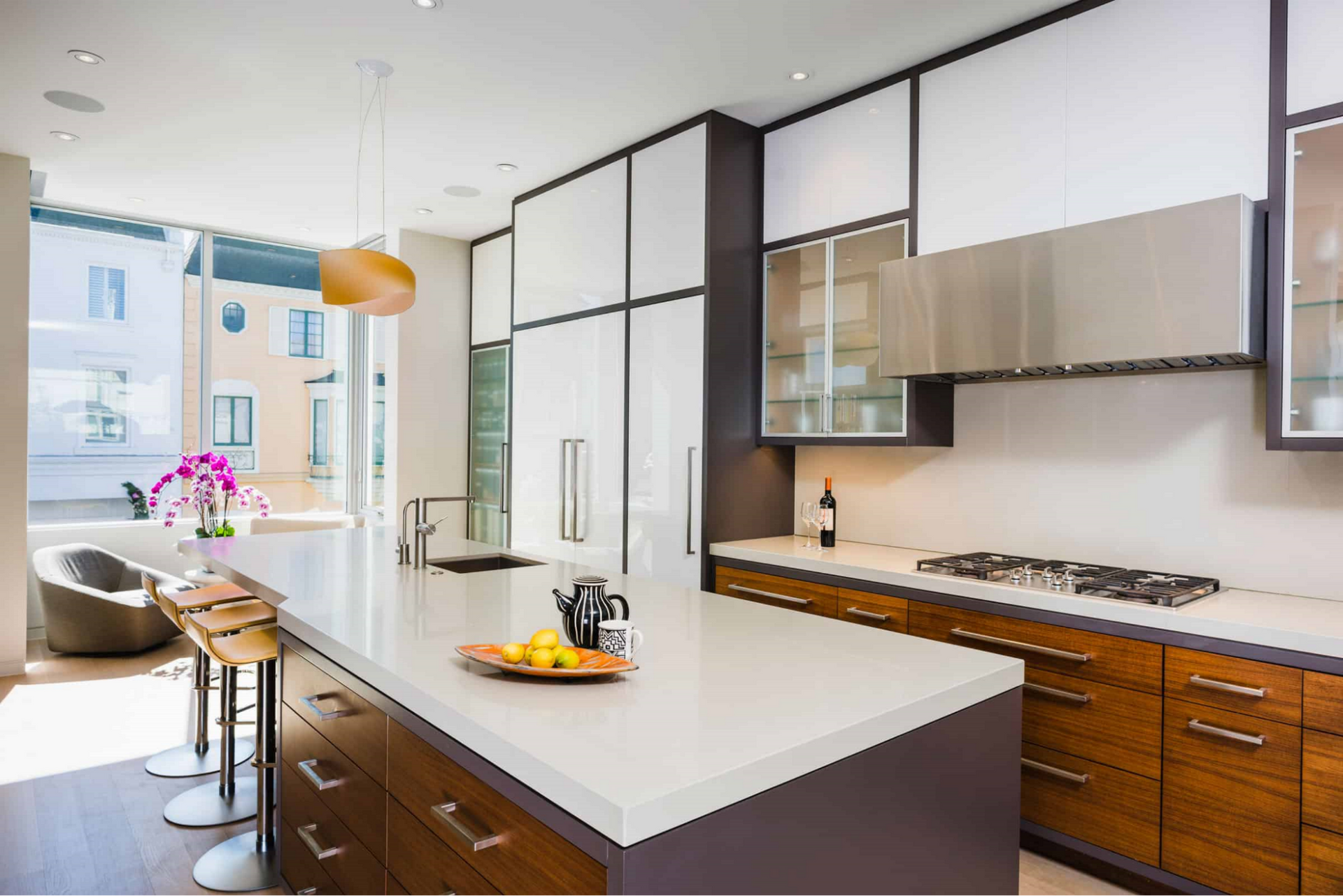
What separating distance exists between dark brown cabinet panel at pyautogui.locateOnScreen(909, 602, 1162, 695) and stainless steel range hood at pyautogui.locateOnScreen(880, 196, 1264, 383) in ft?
2.75

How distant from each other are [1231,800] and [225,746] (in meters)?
3.25

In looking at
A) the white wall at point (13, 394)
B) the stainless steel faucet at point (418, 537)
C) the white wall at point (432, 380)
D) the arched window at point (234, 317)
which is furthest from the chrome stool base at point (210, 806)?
the arched window at point (234, 317)

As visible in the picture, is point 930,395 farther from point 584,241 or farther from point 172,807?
point 172,807

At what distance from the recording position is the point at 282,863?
2.22 m

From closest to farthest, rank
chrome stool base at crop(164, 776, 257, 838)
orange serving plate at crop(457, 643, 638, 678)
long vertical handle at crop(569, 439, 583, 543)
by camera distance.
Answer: orange serving plate at crop(457, 643, 638, 678), chrome stool base at crop(164, 776, 257, 838), long vertical handle at crop(569, 439, 583, 543)

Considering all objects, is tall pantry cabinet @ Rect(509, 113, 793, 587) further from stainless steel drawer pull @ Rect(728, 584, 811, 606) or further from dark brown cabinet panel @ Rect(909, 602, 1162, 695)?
dark brown cabinet panel @ Rect(909, 602, 1162, 695)

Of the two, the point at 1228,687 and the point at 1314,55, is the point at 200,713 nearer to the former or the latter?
the point at 1228,687

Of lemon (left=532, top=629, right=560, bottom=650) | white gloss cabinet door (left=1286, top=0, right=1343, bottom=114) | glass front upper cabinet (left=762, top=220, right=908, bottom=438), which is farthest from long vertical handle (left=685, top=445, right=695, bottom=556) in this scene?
white gloss cabinet door (left=1286, top=0, right=1343, bottom=114)

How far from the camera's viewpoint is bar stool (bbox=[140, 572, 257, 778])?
2902 mm

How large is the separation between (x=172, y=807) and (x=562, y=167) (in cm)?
345

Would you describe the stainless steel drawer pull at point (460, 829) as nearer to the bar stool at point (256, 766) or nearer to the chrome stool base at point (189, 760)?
the bar stool at point (256, 766)

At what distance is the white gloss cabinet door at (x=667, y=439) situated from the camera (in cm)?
353

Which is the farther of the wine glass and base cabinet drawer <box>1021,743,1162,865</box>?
the wine glass

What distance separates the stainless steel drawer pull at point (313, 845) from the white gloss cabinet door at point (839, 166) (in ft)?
9.41
